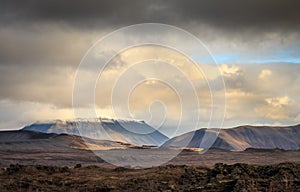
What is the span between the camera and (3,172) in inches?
3428

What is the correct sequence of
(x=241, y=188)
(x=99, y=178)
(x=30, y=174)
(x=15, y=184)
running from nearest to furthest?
(x=241, y=188), (x=15, y=184), (x=99, y=178), (x=30, y=174)

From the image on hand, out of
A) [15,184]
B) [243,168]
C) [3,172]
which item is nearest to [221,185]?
[243,168]

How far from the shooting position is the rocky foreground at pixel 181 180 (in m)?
59.8

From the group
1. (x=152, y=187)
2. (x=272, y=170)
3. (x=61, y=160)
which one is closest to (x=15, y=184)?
(x=152, y=187)

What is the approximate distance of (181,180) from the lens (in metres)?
68.8

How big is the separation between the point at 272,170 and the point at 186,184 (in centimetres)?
1235

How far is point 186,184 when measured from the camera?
66.4m

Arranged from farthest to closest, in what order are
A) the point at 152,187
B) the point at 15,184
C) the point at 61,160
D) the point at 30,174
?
the point at 61,160, the point at 30,174, the point at 15,184, the point at 152,187

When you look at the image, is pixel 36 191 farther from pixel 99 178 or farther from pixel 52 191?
pixel 99 178

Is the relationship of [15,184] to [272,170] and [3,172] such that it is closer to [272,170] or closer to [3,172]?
[3,172]

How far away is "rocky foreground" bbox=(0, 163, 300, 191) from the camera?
196 feet

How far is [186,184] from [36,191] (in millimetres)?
20916

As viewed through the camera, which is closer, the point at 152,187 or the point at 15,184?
the point at 152,187

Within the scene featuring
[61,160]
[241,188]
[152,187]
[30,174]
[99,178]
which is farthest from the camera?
[61,160]
